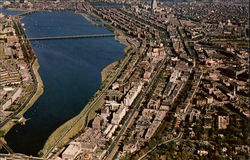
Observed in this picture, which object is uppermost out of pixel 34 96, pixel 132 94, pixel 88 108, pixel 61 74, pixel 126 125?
pixel 132 94

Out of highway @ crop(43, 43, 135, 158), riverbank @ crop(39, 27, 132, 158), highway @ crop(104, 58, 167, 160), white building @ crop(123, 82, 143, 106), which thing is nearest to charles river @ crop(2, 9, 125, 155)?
riverbank @ crop(39, 27, 132, 158)

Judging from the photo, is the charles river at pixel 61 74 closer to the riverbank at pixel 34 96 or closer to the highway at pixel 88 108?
Result: the riverbank at pixel 34 96

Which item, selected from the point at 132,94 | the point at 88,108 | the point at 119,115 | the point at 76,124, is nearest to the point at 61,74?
the point at 88,108

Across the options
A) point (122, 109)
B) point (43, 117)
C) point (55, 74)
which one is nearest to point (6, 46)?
point (55, 74)

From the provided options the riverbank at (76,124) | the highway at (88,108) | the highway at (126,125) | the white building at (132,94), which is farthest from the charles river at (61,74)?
the highway at (126,125)

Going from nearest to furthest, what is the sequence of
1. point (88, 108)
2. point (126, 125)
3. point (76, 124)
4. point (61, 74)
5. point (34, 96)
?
point (126, 125)
point (76, 124)
point (88, 108)
point (34, 96)
point (61, 74)

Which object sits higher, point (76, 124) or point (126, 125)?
point (126, 125)

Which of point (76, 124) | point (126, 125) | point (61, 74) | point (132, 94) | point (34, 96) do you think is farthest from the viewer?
point (61, 74)

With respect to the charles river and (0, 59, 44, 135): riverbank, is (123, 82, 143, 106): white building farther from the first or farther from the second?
(0, 59, 44, 135): riverbank

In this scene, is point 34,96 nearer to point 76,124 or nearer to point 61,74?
point 76,124
